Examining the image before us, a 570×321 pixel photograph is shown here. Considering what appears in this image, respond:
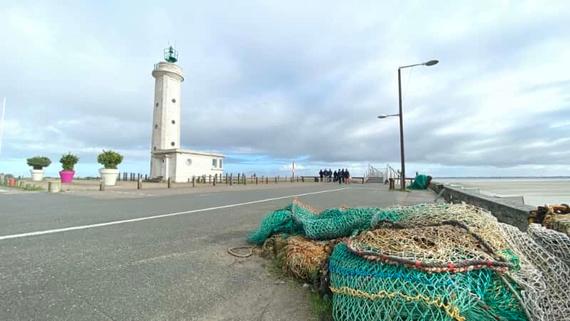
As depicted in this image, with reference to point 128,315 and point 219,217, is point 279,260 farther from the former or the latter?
point 219,217

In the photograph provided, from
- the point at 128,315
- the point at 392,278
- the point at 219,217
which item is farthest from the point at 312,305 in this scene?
the point at 219,217

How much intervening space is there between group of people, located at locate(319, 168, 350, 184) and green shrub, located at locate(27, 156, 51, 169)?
3327cm

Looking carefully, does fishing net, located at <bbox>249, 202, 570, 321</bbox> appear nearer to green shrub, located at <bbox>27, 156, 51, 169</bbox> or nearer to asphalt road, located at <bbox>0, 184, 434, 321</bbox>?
asphalt road, located at <bbox>0, 184, 434, 321</bbox>

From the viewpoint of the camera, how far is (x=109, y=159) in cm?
→ 2433

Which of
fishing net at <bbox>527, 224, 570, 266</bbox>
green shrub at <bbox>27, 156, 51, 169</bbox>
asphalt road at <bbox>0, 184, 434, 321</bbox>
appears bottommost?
asphalt road at <bbox>0, 184, 434, 321</bbox>

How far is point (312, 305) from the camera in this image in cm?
292

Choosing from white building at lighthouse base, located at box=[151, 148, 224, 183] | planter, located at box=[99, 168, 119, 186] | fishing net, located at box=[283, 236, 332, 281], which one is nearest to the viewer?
fishing net, located at box=[283, 236, 332, 281]

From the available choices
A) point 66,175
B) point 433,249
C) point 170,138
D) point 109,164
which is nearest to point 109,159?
point 109,164

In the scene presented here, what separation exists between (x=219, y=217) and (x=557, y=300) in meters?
7.00

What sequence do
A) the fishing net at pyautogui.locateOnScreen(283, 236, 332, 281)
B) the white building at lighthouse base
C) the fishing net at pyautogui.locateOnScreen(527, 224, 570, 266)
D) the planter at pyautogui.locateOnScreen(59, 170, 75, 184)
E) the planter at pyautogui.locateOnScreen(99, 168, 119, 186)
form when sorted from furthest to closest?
the white building at lighthouse base, the planter at pyautogui.locateOnScreen(59, 170, 75, 184), the planter at pyautogui.locateOnScreen(99, 168, 119, 186), the fishing net at pyautogui.locateOnScreen(283, 236, 332, 281), the fishing net at pyautogui.locateOnScreen(527, 224, 570, 266)

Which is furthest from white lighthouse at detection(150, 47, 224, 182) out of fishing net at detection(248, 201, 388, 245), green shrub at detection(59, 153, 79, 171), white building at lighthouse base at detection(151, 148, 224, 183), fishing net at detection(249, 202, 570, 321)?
fishing net at detection(249, 202, 570, 321)

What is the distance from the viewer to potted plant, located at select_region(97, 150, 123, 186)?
79.2 feet

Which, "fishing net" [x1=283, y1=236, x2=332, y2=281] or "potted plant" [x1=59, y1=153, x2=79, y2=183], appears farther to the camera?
"potted plant" [x1=59, y1=153, x2=79, y2=183]

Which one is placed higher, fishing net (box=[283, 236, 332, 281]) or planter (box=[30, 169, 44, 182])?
planter (box=[30, 169, 44, 182])
